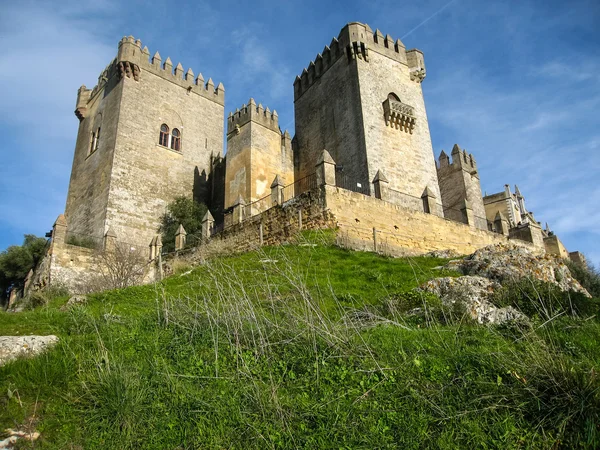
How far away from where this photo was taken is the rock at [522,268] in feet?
30.1

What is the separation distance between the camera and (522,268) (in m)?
9.37

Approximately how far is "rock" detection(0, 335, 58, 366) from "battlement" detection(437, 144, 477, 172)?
92.8 feet

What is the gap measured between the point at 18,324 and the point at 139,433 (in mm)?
4245

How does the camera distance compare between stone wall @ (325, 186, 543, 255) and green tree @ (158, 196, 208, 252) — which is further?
A: green tree @ (158, 196, 208, 252)

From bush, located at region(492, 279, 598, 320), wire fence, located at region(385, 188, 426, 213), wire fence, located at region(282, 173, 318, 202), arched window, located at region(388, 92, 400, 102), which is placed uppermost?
arched window, located at region(388, 92, 400, 102)

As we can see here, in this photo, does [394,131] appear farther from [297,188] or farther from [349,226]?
[349,226]

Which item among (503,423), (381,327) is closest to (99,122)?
(381,327)

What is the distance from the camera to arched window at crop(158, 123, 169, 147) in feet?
96.9

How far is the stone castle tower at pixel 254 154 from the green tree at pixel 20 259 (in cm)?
1015

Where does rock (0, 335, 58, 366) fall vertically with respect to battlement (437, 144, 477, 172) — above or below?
below

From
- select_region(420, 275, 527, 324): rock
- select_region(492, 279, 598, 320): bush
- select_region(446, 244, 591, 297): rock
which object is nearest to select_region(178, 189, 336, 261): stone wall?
select_region(446, 244, 591, 297): rock

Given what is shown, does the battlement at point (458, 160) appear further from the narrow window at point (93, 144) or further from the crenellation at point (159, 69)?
the narrow window at point (93, 144)

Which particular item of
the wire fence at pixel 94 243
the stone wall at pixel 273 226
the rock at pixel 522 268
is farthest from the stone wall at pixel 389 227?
the wire fence at pixel 94 243

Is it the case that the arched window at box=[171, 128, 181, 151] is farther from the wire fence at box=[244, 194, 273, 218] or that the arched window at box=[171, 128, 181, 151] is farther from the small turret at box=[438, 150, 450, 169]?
the small turret at box=[438, 150, 450, 169]
